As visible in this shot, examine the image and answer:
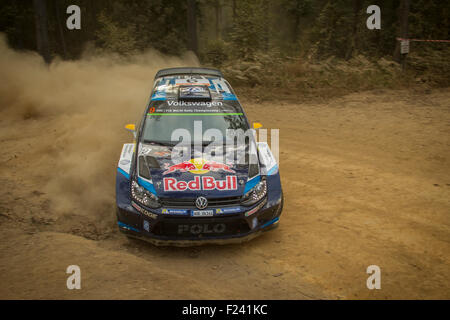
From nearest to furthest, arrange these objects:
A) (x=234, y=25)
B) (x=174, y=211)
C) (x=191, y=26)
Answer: (x=174, y=211), (x=234, y=25), (x=191, y=26)

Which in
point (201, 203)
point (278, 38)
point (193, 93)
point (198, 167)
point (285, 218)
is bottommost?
point (285, 218)

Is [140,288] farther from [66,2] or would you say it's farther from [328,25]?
[66,2]

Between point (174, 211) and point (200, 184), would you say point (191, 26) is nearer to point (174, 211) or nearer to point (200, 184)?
point (200, 184)

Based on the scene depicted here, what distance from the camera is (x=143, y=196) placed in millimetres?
4641

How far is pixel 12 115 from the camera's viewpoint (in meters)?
12.4

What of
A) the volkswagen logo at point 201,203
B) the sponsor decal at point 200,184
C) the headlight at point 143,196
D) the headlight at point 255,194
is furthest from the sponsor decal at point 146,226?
the headlight at point 255,194

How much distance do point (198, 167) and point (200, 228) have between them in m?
0.81

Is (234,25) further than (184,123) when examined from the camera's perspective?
Yes

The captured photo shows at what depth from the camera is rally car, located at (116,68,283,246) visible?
14.8ft

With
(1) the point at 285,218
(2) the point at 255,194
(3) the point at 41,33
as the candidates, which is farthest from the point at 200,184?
(3) the point at 41,33

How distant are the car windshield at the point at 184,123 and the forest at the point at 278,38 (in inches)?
362

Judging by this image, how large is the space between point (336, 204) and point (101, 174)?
4334mm
